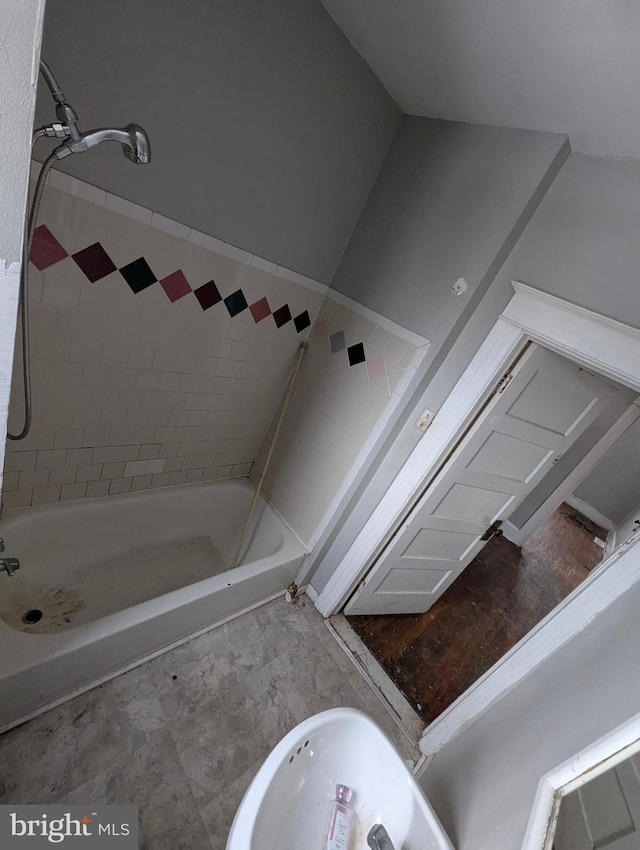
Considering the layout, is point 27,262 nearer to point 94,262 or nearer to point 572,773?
point 94,262

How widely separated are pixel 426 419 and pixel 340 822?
4.30 feet

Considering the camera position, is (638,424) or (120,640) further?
(638,424)

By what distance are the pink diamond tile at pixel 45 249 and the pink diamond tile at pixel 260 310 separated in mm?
734

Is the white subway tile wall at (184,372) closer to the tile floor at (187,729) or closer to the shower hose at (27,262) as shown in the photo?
the shower hose at (27,262)

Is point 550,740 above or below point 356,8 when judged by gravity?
below

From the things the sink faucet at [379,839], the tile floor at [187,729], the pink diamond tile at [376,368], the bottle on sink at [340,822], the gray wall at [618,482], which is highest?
the pink diamond tile at [376,368]

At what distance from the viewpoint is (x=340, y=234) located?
1.82 m

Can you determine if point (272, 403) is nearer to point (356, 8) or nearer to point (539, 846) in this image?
point (356, 8)

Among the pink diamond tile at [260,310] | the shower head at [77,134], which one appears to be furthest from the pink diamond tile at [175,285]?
the shower head at [77,134]

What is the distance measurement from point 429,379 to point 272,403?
3.06 ft

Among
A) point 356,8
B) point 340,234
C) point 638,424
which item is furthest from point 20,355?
point 638,424

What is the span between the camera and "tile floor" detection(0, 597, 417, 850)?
4.13 feet

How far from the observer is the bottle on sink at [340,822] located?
840mm

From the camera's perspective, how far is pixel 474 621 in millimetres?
2619
